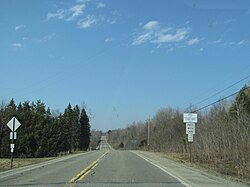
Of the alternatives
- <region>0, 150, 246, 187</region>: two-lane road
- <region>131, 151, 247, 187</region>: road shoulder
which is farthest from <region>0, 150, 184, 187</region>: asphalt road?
<region>131, 151, 247, 187</region>: road shoulder

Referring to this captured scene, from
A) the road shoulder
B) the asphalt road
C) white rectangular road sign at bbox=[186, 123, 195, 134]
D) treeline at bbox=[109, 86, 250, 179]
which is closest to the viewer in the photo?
the asphalt road

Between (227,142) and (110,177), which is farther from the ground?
(227,142)

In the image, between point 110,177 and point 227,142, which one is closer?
point 110,177

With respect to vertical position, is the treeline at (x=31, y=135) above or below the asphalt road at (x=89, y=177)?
above

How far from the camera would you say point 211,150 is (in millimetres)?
37250

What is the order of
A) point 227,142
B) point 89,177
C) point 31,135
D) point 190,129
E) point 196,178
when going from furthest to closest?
1. point 31,135
2. point 190,129
3. point 227,142
4. point 196,178
5. point 89,177

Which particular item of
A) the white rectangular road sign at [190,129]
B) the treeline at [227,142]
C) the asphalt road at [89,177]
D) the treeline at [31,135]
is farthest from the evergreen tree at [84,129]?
the asphalt road at [89,177]

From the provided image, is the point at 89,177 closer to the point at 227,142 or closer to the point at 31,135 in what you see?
the point at 227,142

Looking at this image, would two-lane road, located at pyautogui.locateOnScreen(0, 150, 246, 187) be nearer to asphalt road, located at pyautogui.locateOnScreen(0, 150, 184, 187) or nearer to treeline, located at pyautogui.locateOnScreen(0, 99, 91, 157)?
asphalt road, located at pyautogui.locateOnScreen(0, 150, 184, 187)

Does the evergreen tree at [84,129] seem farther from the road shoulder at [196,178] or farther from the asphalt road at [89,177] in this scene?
the asphalt road at [89,177]

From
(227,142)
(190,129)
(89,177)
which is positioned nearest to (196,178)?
(89,177)

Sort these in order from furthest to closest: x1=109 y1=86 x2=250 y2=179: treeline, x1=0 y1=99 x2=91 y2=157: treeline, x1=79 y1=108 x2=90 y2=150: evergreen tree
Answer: x1=79 y1=108 x2=90 y2=150: evergreen tree
x1=0 y1=99 x2=91 y2=157: treeline
x1=109 y1=86 x2=250 y2=179: treeline

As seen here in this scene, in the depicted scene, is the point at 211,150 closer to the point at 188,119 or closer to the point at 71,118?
the point at 188,119

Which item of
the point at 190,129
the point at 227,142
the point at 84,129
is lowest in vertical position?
the point at 227,142
